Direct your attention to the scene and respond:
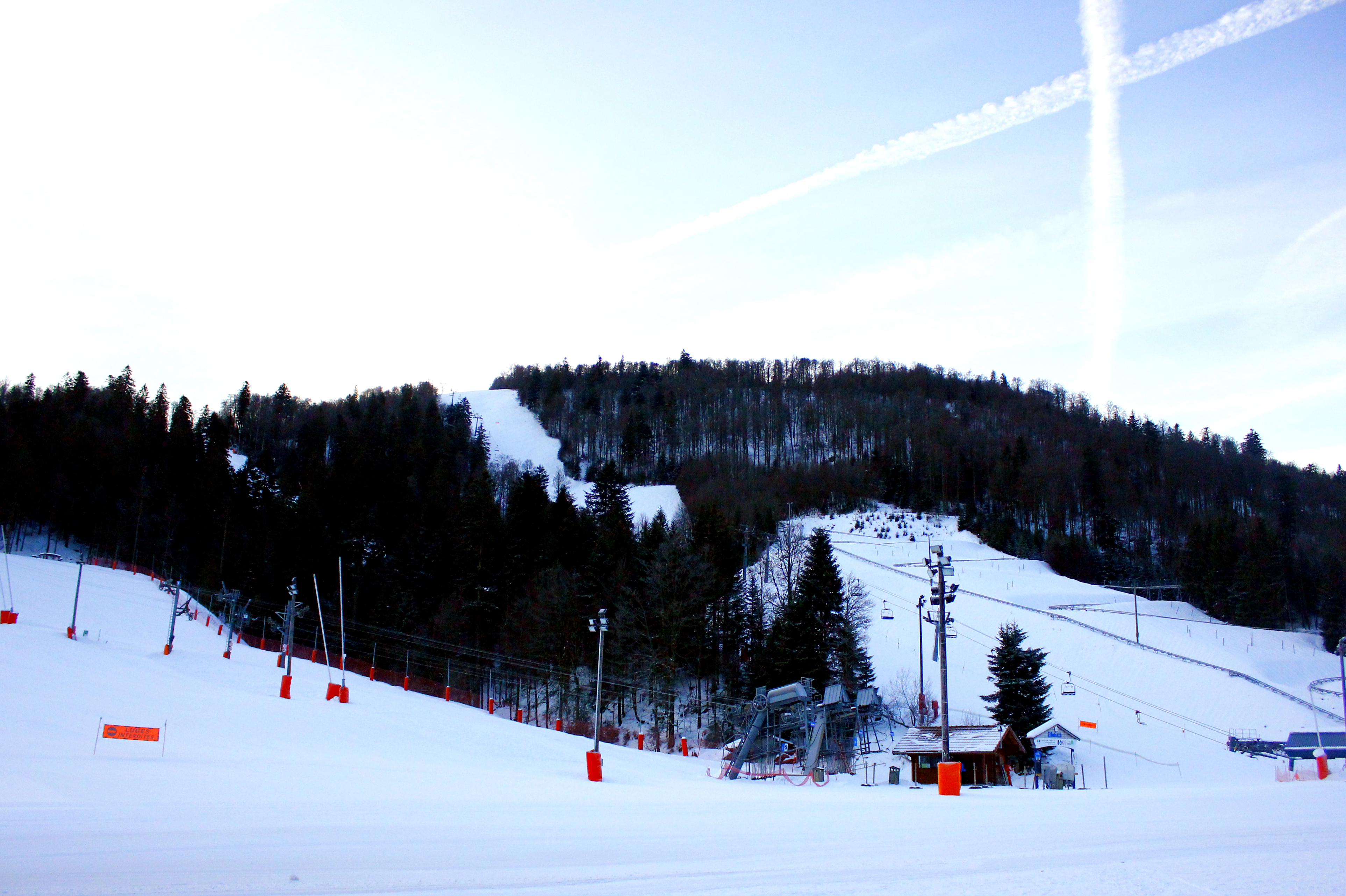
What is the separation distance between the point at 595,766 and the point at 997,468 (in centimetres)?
10714

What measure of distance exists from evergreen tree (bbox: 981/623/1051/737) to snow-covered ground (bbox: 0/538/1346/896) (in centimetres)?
353

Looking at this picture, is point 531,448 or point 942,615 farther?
point 531,448

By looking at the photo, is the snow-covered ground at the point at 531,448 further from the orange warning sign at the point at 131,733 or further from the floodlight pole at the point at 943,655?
the orange warning sign at the point at 131,733

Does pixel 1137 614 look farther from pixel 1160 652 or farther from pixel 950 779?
pixel 950 779

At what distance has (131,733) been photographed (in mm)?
22156

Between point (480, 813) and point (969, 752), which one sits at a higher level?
point (480, 813)

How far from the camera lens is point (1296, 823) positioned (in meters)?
12.4

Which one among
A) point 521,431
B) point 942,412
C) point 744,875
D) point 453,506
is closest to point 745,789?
point 744,875

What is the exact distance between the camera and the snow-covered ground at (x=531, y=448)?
125125 millimetres

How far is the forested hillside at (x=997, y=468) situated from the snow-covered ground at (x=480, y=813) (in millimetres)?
48073

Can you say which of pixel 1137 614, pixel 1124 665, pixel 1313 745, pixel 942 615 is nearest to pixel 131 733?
pixel 942 615

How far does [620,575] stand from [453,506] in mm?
32219

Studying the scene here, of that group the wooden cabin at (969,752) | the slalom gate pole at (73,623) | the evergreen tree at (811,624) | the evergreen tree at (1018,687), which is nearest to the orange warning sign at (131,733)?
the slalom gate pole at (73,623)

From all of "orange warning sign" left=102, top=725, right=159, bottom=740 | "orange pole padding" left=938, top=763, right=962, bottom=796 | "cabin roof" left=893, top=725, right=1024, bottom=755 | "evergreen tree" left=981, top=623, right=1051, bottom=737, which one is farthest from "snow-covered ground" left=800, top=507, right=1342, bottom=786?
"orange warning sign" left=102, top=725, right=159, bottom=740
